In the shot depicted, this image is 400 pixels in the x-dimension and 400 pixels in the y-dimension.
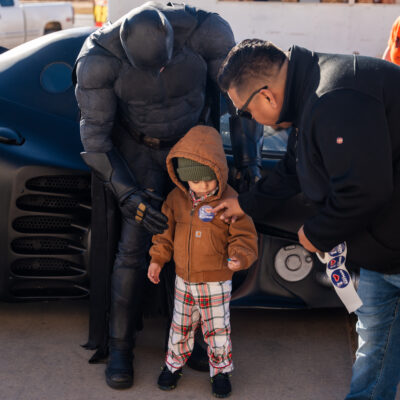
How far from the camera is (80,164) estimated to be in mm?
3174

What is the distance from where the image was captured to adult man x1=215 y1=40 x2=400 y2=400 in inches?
74.9

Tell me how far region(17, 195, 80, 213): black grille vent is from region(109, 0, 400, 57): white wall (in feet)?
18.4

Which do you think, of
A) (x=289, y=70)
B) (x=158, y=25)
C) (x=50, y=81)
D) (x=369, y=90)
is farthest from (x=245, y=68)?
(x=50, y=81)

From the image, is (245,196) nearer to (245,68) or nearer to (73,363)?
(245,68)

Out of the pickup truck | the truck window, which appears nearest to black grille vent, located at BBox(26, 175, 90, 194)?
the pickup truck

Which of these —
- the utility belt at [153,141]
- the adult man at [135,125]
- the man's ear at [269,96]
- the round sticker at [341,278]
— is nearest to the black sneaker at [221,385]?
the adult man at [135,125]

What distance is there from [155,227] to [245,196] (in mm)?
432

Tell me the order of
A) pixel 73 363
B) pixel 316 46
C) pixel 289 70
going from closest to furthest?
pixel 289 70 → pixel 73 363 → pixel 316 46

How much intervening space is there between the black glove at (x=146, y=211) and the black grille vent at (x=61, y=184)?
390 millimetres

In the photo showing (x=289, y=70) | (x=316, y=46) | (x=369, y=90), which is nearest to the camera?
(x=369, y=90)

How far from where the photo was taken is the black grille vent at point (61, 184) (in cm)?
315

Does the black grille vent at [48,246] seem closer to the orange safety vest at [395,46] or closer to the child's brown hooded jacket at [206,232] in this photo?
the child's brown hooded jacket at [206,232]

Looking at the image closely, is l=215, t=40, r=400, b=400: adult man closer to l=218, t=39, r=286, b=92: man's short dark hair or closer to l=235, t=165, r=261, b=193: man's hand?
l=218, t=39, r=286, b=92: man's short dark hair

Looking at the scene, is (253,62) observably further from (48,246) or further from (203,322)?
(48,246)
